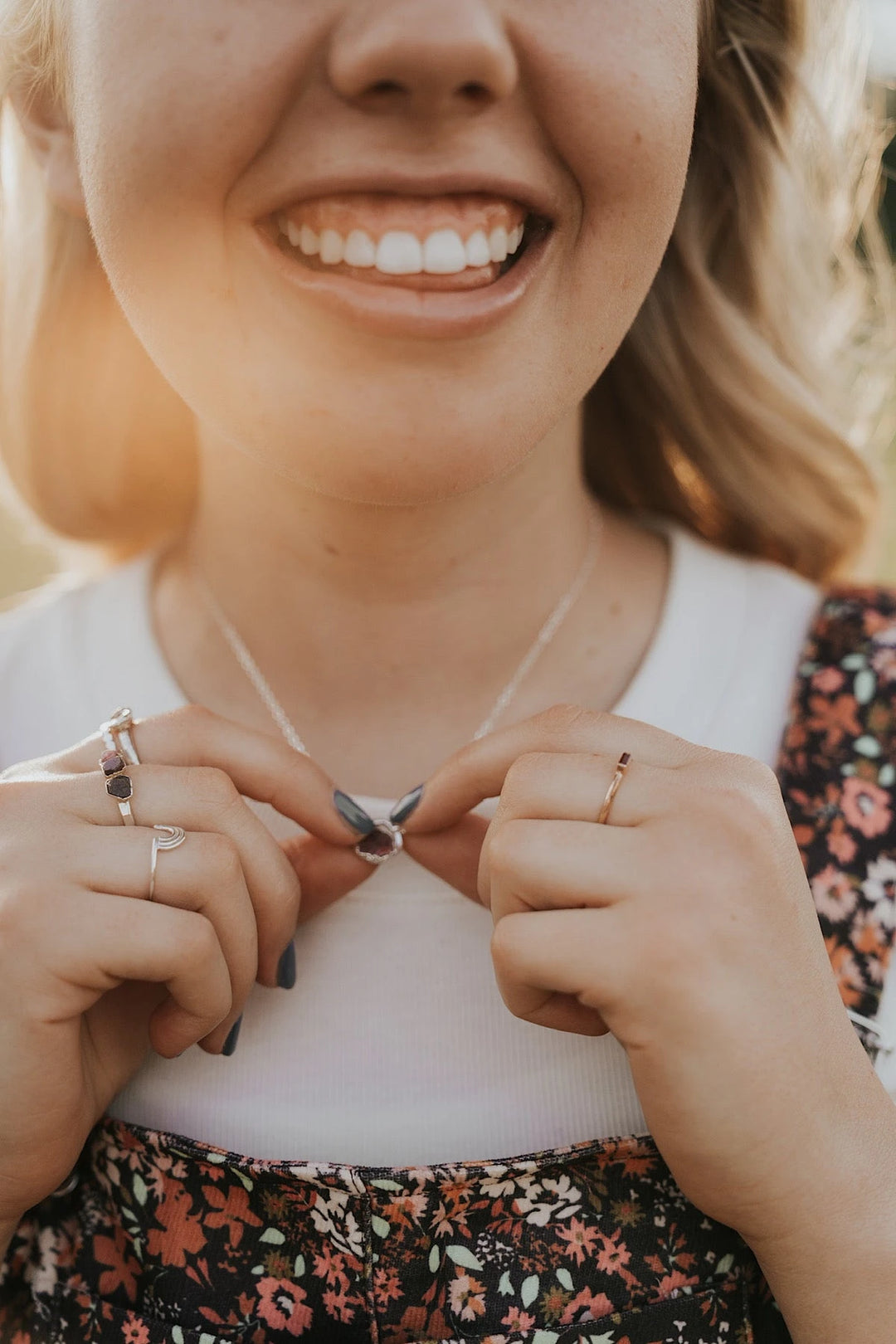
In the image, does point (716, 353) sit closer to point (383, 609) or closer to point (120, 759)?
point (383, 609)

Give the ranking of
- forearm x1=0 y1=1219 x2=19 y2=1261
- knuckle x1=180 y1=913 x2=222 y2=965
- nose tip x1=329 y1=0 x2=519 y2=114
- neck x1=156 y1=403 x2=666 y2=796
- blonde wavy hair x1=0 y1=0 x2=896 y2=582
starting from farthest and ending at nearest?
1. blonde wavy hair x1=0 y1=0 x2=896 y2=582
2. neck x1=156 y1=403 x2=666 y2=796
3. forearm x1=0 y1=1219 x2=19 y2=1261
4. knuckle x1=180 y1=913 x2=222 y2=965
5. nose tip x1=329 y1=0 x2=519 y2=114

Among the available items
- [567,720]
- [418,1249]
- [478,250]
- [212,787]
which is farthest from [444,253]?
[418,1249]

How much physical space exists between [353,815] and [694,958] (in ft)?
1.31

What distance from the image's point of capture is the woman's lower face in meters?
1.12

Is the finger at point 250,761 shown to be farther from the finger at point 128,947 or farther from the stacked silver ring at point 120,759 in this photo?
the finger at point 128,947

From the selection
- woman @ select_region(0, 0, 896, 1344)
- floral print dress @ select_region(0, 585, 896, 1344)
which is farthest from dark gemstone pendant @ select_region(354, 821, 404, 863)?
floral print dress @ select_region(0, 585, 896, 1344)

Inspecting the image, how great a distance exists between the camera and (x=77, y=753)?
1317 mm

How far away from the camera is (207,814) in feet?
3.99

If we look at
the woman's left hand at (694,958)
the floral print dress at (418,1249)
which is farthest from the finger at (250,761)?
the floral print dress at (418,1249)

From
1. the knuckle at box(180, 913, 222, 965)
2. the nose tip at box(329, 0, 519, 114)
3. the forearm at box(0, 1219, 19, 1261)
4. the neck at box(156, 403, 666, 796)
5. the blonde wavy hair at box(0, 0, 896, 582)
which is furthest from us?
the blonde wavy hair at box(0, 0, 896, 582)

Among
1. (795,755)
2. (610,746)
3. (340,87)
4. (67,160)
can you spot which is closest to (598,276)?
(340,87)

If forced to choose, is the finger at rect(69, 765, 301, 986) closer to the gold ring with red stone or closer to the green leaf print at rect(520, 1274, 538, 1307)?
the gold ring with red stone

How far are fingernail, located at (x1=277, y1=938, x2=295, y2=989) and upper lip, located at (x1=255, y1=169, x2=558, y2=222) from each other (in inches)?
30.4

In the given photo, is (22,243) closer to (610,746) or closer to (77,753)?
(77,753)
